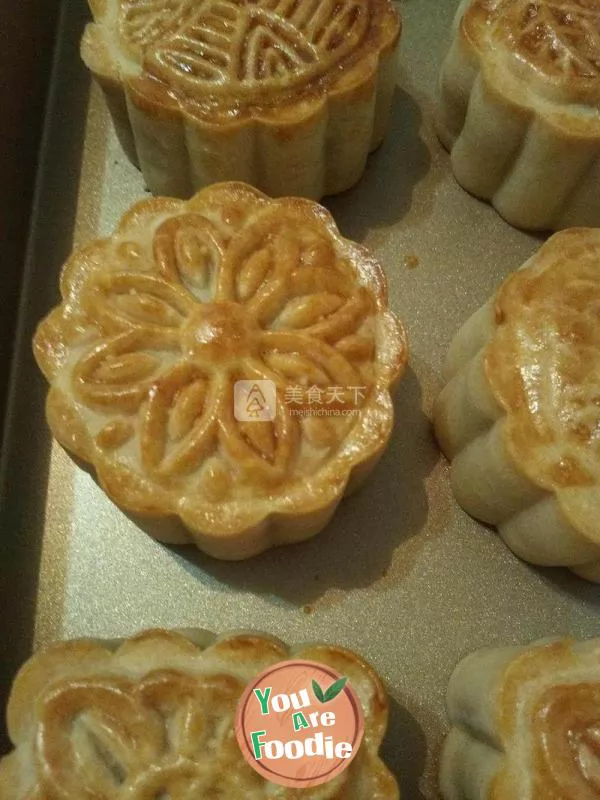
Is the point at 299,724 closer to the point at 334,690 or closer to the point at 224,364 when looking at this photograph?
the point at 334,690

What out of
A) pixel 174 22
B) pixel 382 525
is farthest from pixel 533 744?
pixel 174 22

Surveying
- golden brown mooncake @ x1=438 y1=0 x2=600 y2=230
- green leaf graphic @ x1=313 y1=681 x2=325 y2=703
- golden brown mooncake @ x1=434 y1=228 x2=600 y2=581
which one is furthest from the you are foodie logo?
golden brown mooncake @ x1=438 y1=0 x2=600 y2=230

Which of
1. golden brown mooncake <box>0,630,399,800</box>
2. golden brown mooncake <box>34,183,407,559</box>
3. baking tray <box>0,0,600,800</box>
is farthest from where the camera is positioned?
baking tray <box>0,0,600,800</box>

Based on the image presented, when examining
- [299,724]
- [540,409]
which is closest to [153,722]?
[299,724]

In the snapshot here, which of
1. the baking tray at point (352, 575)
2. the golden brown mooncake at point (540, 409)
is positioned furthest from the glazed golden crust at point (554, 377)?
the baking tray at point (352, 575)

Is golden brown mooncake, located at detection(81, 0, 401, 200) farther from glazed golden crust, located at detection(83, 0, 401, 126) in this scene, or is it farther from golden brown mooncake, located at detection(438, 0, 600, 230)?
golden brown mooncake, located at detection(438, 0, 600, 230)

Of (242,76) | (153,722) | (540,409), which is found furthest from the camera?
(242,76)
